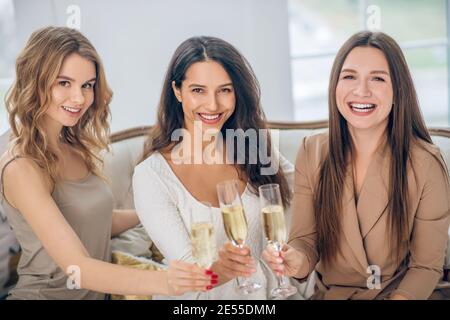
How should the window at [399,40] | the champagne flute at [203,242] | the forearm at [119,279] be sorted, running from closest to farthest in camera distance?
the champagne flute at [203,242] → the forearm at [119,279] → the window at [399,40]

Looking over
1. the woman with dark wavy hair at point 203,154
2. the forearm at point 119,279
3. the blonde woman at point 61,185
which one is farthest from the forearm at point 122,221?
the forearm at point 119,279

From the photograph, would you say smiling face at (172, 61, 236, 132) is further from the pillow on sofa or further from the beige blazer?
the pillow on sofa

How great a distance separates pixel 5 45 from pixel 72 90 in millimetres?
750

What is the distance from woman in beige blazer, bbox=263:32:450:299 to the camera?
166 centimetres

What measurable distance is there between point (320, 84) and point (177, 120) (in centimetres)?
249

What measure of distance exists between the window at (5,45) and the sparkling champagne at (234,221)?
3.12ft

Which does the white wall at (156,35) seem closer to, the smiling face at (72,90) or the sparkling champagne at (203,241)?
the smiling face at (72,90)

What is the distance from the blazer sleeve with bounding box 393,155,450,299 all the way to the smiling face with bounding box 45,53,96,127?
103 centimetres

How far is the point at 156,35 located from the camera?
2.28m

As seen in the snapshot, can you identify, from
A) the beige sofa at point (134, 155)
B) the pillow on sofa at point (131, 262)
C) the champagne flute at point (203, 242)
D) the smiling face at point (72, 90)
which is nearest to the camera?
the champagne flute at point (203, 242)

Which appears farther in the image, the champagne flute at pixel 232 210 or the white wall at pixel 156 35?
the white wall at pixel 156 35

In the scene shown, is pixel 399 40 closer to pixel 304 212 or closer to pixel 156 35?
pixel 156 35

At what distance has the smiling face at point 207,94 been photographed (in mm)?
1731

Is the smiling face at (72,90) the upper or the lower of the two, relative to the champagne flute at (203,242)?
upper
